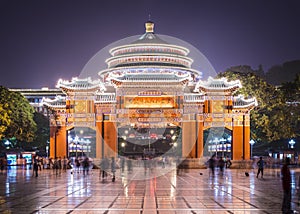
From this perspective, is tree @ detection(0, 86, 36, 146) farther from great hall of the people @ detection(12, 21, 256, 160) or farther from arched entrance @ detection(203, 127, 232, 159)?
arched entrance @ detection(203, 127, 232, 159)

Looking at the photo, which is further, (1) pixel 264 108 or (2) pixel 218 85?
(1) pixel 264 108

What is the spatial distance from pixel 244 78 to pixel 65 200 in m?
42.9

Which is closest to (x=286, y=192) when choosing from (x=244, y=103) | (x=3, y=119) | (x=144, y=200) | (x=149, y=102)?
(x=144, y=200)

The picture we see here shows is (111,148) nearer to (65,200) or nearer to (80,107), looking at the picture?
(80,107)

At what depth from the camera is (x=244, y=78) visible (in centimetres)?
6112

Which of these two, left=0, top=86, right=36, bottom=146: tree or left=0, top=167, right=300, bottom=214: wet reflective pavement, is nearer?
left=0, top=167, right=300, bottom=214: wet reflective pavement

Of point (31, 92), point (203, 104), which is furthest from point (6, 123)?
point (31, 92)

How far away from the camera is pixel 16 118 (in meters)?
55.6

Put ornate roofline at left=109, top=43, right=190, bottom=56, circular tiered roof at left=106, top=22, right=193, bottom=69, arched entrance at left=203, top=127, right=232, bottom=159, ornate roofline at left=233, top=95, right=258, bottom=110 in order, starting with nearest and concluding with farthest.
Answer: ornate roofline at left=233, top=95, right=258, bottom=110, circular tiered roof at left=106, top=22, right=193, bottom=69, ornate roofline at left=109, top=43, right=190, bottom=56, arched entrance at left=203, top=127, right=232, bottom=159

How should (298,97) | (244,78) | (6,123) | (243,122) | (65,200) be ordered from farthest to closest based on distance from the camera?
(244,78), (243,122), (6,123), (298,97), (65,200)

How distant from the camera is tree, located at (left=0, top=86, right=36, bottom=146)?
5422cm

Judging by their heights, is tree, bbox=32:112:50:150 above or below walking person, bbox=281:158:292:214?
above

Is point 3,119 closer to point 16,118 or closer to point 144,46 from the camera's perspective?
point 16,118

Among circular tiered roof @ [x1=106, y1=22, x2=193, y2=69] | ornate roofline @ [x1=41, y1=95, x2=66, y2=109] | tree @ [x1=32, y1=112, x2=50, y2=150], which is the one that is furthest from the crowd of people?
circular tiered roof @ [x1=106, y1=22, x2=193, y2=69]
